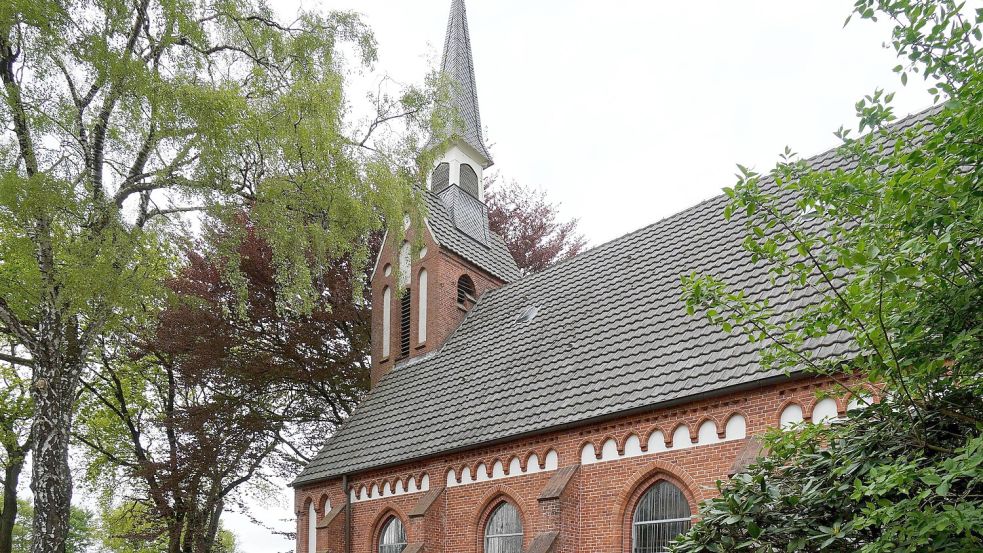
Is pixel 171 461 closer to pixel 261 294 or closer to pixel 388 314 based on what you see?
pixel 261 294

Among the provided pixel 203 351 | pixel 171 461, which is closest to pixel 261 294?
pixel 203 351

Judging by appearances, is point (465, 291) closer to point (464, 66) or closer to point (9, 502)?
point (464, 66)

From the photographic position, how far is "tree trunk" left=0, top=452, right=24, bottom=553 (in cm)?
2245

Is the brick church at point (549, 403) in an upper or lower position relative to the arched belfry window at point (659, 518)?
upper

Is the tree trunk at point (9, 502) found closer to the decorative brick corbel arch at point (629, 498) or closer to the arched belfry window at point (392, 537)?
the arched belfry window at point (392, 537)

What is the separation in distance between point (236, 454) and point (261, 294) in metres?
4.29

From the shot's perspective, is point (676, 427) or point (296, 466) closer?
point (676, 427)

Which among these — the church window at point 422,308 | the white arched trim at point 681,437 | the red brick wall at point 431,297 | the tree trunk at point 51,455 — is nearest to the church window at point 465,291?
the red brick wall at point 431,297

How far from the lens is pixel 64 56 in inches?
388

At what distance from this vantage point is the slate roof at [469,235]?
19062 mm

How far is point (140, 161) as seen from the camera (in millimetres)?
10539

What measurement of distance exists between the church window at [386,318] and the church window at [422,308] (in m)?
1.15

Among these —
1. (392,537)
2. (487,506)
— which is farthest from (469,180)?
(487,506)

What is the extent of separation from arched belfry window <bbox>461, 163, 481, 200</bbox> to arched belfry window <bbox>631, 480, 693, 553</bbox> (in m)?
12.2
